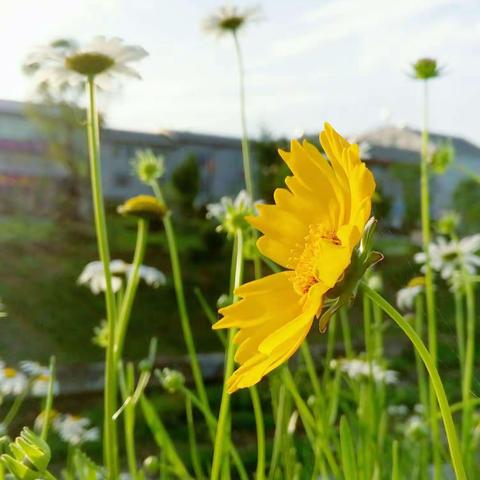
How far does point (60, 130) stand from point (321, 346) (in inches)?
89.3

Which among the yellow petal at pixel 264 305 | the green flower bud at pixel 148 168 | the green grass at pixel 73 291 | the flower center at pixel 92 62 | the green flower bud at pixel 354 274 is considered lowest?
the green grass at pixel 73 291

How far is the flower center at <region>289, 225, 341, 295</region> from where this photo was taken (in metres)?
0.29

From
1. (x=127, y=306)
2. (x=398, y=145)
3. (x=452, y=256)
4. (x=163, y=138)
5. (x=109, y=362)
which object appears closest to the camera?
(x=109, y=362)

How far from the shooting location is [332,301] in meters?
0.29

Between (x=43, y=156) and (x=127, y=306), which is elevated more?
(x=43, y=156)

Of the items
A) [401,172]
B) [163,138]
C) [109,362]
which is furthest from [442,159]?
[401,172]

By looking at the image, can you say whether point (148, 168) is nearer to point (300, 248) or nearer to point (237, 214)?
point (237, 214)

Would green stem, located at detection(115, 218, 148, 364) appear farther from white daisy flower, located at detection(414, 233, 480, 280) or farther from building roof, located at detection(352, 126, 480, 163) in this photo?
building roof, located at detection(352, 126, 480, 163)

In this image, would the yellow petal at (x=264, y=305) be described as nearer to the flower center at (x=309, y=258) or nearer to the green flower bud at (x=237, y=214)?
the flower center at (x=309, y=258)

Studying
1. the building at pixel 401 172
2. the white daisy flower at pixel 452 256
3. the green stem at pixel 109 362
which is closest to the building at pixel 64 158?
the building at pixel 401 172

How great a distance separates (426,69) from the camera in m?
0.83

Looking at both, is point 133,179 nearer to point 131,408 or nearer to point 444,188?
point 444,188

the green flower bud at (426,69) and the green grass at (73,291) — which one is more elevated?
the green flower bud at (426,69)

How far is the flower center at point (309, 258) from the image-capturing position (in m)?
0.29
